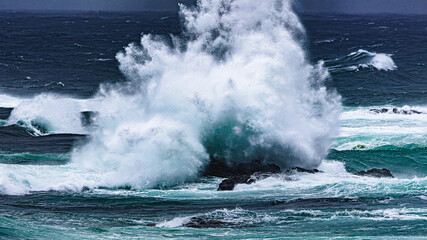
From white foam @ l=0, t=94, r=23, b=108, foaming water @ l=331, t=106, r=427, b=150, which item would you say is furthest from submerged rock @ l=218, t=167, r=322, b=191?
white foam @ l=0, t=94, r=23, b=108

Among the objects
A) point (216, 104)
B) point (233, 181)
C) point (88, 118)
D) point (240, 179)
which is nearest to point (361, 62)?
point (88, 118)

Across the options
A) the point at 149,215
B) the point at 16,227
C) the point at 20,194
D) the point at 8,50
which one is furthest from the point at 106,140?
the point at 8,50

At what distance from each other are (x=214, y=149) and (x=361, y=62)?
41124 mm

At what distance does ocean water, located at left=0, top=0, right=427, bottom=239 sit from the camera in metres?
16.5

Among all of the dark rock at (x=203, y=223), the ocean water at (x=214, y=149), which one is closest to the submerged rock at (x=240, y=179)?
the ocean water at (x=214, y=149)

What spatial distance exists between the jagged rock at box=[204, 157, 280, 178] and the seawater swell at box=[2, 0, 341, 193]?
272 millimetres

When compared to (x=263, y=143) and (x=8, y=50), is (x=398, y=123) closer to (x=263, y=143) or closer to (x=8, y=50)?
(x=263, y=143)

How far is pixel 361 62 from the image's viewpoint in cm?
6209

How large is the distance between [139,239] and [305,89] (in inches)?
479

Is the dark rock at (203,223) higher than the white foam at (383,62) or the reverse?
the reverse

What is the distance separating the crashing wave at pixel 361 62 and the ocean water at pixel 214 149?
71.0 feet

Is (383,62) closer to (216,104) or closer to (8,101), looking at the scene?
(8,101)

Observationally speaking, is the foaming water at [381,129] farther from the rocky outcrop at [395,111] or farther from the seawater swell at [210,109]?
the seawater swell at [210,109]

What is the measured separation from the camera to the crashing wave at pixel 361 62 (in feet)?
197
